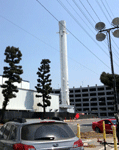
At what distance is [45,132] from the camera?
4.67m

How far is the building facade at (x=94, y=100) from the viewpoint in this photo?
369 ft

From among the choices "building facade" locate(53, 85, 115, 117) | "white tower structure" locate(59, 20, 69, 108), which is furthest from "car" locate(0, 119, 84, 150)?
"building facade" locate(53, 85, 115, 117)

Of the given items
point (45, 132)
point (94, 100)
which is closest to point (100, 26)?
point (45, 132)

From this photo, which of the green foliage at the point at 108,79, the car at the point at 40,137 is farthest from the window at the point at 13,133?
the green foliage at the point at 108,79

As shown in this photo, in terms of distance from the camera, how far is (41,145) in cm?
432

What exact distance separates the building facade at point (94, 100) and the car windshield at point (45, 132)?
108532 millimetres

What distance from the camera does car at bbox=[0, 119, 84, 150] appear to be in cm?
431

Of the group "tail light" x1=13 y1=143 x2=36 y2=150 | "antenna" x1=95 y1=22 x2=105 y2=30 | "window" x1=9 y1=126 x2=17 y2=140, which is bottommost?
"tail light" x1=13 y1=143 x2=36 y2=150

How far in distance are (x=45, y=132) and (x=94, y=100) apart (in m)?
117

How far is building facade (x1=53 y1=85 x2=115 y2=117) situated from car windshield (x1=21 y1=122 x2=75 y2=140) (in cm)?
10853

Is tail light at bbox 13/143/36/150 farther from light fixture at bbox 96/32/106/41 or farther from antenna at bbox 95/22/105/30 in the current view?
antenna at bbox 95/22/105/30

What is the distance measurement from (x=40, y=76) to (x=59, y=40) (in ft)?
85.3

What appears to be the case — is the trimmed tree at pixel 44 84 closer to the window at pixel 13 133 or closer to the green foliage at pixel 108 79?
the green foliage at pixel 108 79

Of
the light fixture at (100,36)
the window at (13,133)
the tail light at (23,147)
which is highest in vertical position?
the light fixture at (100,36)
